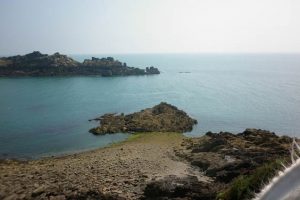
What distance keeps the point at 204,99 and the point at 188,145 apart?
42443mm

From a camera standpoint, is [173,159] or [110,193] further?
[173,159]

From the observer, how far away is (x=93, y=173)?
26.6 metres

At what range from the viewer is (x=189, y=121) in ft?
172

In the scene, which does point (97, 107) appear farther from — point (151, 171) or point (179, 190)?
point (179, 190)

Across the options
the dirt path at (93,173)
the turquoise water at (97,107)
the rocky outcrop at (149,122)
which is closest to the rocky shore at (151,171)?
the dirt path at (93,173)

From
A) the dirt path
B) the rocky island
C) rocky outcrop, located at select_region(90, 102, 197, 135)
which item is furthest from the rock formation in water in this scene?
the rocky island

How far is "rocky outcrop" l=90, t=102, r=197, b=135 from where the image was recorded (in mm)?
47500

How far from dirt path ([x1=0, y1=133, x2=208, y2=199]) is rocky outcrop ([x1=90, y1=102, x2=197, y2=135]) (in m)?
9.84

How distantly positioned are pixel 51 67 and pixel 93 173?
94.1 meters

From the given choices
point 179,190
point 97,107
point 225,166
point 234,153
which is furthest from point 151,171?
point 97,107

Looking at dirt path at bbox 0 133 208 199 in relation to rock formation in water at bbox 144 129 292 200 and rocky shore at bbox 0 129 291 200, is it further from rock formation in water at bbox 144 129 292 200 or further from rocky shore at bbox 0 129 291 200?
rock formation in water at bbox 144 129 292 200

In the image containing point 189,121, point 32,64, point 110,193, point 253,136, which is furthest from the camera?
point 32,64

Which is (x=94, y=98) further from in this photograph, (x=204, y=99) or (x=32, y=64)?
(x=32, y=64)

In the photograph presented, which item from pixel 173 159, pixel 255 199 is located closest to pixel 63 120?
pixel 173 159
